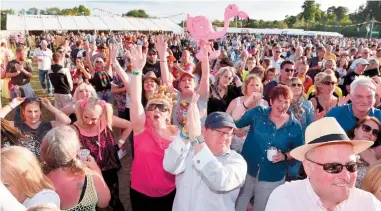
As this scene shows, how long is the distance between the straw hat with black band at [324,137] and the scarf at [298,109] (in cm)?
168

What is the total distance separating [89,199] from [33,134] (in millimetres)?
1409

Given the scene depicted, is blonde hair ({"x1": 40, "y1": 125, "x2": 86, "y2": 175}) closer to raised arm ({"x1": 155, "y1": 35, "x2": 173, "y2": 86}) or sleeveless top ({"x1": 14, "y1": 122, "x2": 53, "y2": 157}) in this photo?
sleeveless top ({"x1": 14, "y1": 122, "x2": 53, "y2": 157})

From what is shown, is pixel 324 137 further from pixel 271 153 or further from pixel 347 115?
pixel 347 115

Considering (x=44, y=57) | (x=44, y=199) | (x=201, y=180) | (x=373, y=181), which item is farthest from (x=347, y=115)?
(x=44, y=57)

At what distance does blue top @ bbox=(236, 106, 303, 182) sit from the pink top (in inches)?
34.0

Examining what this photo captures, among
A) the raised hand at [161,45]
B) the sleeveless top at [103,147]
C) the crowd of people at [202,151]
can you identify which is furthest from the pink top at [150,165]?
the raised hand at [161,45]

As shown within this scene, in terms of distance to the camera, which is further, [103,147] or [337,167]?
[103,147]

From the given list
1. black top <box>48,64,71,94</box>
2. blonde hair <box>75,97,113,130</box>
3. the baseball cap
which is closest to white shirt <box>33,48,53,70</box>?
black top <box>48,64,71,94</box>

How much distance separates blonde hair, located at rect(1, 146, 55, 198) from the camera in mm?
1865

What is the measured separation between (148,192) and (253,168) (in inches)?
41.7

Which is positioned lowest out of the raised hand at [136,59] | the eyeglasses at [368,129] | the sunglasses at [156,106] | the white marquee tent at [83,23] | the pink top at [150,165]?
the pink top at [150,165]

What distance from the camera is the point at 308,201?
1.83m

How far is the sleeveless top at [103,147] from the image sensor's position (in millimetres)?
3024

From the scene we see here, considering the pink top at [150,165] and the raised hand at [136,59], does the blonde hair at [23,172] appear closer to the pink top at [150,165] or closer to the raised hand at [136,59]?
the pink top at [150,165]
